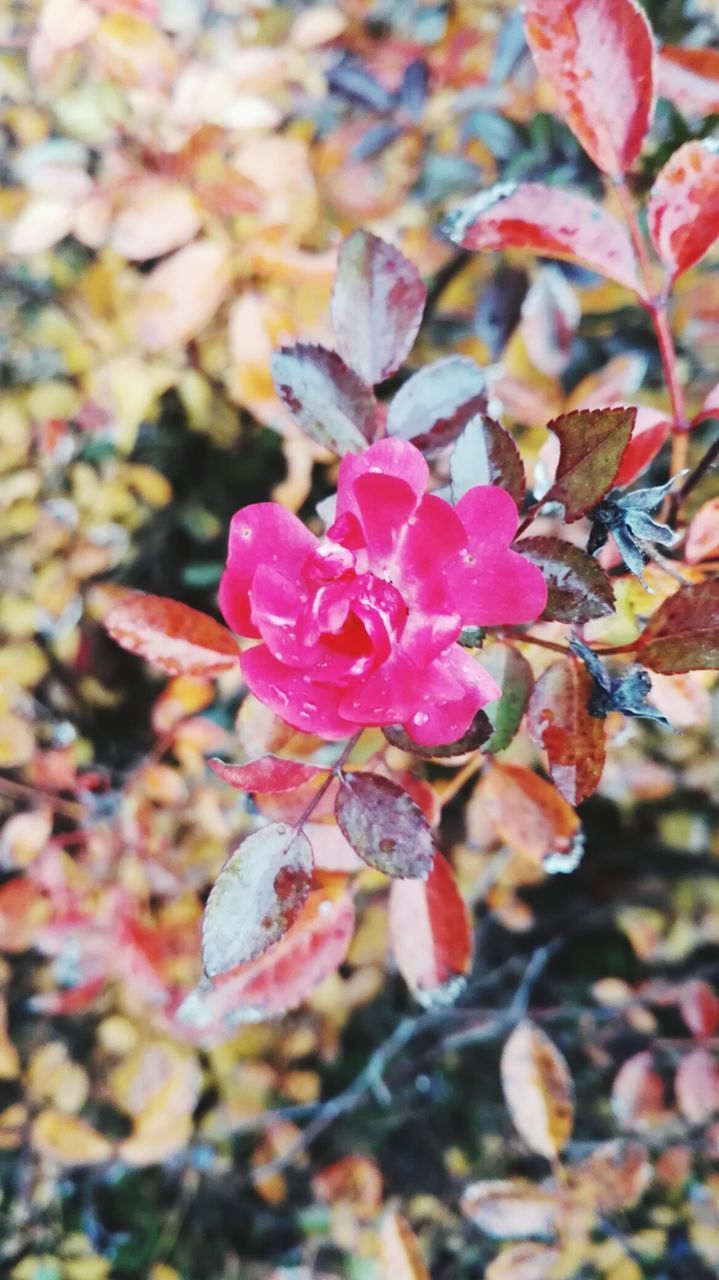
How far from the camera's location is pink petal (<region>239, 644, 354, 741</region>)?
1.23 ft

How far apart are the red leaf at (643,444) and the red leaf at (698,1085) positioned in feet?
2.50

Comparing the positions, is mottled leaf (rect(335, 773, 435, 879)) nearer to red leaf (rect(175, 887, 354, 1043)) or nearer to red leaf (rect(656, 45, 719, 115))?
red leaf (rect(175, 887, 354, 1043))

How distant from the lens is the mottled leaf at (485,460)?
0.42 meters

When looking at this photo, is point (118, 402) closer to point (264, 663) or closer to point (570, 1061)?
point (264, 663)

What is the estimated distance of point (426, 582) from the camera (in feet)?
1.26

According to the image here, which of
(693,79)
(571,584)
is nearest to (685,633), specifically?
(571,584)

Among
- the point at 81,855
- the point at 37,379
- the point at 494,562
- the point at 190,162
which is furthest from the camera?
the point at 37,379

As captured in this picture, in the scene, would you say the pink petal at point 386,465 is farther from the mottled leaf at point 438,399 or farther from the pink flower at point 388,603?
the mottled leaf at point 438,399

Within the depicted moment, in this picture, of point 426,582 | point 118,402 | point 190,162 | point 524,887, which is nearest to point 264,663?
point 426,582

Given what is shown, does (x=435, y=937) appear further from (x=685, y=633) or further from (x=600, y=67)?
(x=600, y=67)

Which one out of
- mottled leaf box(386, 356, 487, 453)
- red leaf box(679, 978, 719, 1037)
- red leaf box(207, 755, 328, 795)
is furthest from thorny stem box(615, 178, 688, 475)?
red leaf box(679, 978, 719, 1037)

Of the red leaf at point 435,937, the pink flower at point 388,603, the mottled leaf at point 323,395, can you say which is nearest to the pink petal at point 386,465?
the pink flower at point 388,603

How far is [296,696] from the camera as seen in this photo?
382 mm

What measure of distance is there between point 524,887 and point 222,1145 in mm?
546
